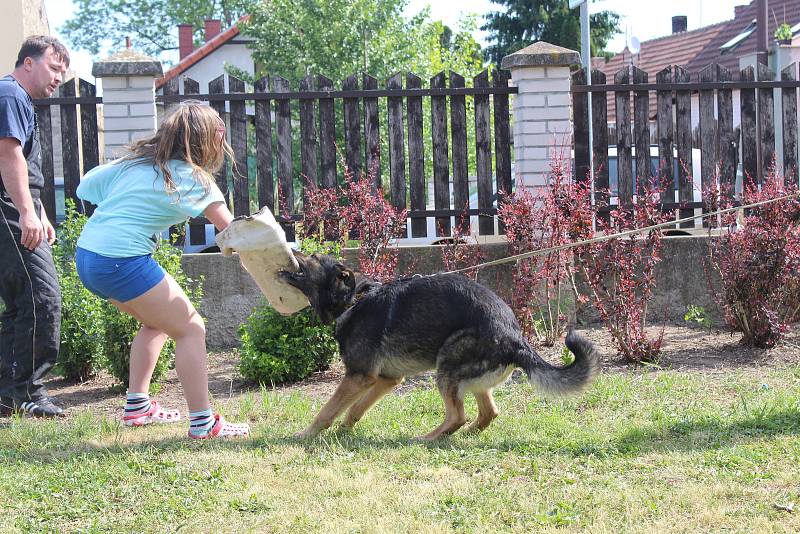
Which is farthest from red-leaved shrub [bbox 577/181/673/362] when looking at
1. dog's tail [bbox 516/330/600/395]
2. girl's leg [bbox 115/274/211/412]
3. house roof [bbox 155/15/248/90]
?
house roof [bbox 155/15/248/90]

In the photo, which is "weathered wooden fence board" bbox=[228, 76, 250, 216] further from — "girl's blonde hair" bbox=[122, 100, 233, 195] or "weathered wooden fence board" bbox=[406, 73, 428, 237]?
"girl's blonde hair" bbox=[122, 100, 233, 195]

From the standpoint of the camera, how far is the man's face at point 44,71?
541 centimetres

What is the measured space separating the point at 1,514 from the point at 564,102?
613cm

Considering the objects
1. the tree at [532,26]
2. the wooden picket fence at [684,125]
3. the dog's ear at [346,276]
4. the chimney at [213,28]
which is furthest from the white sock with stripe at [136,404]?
the chimney at [213,28]

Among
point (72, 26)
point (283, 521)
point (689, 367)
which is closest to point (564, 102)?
point (689, 367)

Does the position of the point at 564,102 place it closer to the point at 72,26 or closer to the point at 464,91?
the point at 464,91

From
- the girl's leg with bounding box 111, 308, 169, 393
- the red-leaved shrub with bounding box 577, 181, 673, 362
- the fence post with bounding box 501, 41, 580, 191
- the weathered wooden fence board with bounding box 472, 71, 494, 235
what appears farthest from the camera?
the weathered wooden fence board with bounding box 472, 71, 494, 235

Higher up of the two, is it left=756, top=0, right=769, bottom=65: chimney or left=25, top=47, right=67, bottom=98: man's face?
left=756, top=0, right=769, bottom=65: chimney

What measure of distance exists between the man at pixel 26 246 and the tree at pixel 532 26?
2612 centimetres

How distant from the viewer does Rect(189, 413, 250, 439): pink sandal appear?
16.1ft

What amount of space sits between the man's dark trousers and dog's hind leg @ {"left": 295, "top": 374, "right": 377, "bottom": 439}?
1861 mm

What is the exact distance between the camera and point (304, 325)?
21.5 ft

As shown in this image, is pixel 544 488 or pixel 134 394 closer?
pixel 544 488

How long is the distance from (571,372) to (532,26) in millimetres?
28400
